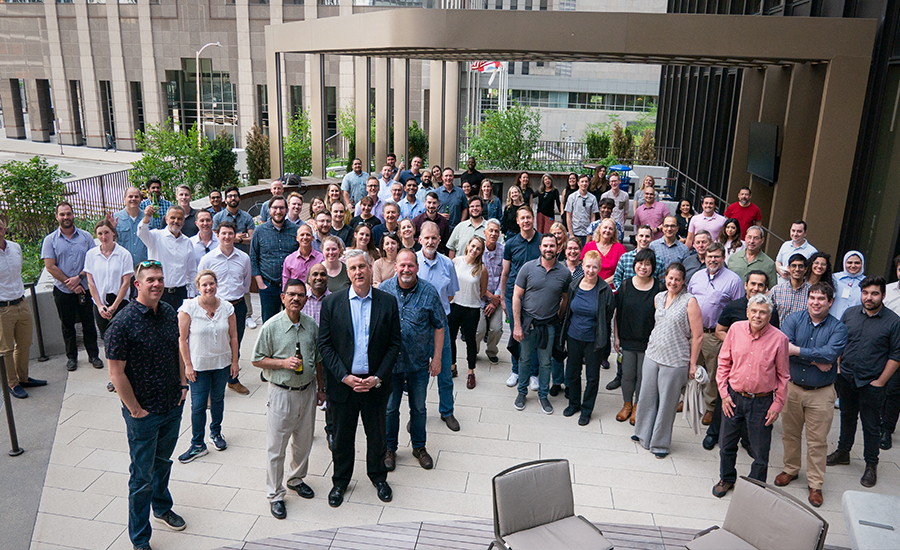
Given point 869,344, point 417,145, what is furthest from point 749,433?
point 417,145

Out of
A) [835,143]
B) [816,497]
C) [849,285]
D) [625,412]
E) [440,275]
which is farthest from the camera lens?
[835,143]

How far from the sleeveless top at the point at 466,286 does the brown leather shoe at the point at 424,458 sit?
1976mm

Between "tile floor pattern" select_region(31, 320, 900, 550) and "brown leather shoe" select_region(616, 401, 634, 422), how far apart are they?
8 centimetres

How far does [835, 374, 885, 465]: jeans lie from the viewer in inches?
247

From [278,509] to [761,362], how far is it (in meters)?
4.12

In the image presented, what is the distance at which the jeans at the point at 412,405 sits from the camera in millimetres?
6332

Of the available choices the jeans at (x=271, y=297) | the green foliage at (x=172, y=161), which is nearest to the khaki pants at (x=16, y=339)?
the jeans at (x=271, y=297)

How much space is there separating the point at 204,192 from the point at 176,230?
9098 millimetres

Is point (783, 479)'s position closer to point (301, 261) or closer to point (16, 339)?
point (301, 261)

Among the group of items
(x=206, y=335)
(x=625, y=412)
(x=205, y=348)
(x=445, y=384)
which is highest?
(x=206, y=335)

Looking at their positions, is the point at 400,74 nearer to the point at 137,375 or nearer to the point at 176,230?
the point at 176,230

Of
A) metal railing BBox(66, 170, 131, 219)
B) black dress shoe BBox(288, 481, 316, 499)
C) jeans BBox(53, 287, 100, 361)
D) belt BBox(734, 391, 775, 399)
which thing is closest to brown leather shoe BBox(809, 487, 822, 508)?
belt BBox(734, 391, 775, 399)

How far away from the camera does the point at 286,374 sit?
216 inches

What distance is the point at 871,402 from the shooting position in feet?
20.6
